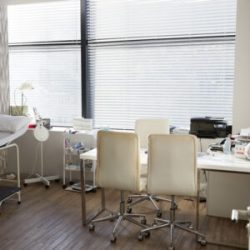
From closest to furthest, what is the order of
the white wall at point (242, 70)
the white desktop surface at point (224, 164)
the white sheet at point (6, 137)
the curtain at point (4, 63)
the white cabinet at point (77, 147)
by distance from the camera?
the white desktop surface at point (224, 164), the white wall at point (242, 70), the white sheet at point (6, 137), the white cabinet at point (77, 147), the curtain at point (4, 63)

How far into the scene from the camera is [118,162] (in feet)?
10.3

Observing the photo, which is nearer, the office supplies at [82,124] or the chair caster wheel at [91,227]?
the chair caster wheel at [91,227]

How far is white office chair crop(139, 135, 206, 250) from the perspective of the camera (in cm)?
293

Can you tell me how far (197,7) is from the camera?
4.43 metres

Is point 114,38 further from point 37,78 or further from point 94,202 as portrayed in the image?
point 94,202

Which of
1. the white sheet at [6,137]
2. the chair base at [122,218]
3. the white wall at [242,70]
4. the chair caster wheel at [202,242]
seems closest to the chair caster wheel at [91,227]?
the chair base at [122,218]

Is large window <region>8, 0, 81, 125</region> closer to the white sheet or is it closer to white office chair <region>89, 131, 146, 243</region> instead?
the white sheet

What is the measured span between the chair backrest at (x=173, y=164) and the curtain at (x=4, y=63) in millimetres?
2976

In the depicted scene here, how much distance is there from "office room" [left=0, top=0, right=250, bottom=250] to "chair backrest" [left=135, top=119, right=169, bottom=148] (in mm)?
12

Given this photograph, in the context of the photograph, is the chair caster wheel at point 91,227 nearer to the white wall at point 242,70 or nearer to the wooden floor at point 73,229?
the wooden floor at point 73,229

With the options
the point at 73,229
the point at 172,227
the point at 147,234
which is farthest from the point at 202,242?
the point at 73,229

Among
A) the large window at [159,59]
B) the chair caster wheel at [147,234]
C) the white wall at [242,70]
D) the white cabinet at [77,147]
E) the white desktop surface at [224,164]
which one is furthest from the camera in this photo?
the white cabinet at [77,147]

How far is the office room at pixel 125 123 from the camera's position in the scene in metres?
3.13

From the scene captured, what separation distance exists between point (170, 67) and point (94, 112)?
4.25ft
